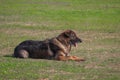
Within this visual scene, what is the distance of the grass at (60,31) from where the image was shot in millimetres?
12758

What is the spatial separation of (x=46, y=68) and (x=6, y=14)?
2114 centimetres

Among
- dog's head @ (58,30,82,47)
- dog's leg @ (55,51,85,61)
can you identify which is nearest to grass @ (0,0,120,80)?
dog's leg @ (55,51,85,61)

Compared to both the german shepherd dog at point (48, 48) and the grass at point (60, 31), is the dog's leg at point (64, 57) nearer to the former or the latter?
the german shepherd dog at point (48, 48)

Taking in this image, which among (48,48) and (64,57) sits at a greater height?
(48,48)

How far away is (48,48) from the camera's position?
15.4 meters

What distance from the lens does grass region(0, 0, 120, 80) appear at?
1276cm

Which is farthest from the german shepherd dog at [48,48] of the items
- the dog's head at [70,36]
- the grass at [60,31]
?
the grass at [60,31]

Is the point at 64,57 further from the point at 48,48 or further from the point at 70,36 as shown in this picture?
the point at 70,36

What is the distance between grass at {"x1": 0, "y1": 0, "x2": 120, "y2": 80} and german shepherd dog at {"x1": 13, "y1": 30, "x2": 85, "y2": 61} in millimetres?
412

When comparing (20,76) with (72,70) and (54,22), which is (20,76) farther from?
(54,22)

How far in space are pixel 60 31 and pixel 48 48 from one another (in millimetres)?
9243

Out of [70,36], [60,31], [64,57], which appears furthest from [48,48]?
[60,31]

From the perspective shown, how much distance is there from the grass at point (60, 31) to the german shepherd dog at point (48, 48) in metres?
0.41

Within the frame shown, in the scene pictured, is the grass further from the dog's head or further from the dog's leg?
the dog's head
